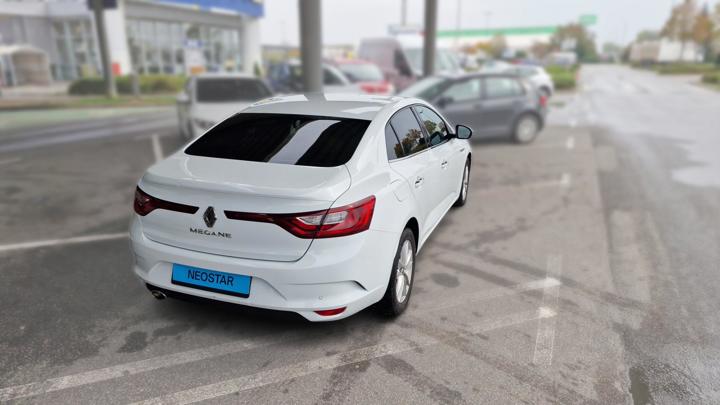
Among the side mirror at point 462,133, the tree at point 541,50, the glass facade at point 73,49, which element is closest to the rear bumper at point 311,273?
the side mirror at point 462,133

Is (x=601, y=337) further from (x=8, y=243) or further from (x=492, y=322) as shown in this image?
(x=8, y=243)

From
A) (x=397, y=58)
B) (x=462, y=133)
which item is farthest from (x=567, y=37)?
(x=462, y=133)

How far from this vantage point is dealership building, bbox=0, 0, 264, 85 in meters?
28.0

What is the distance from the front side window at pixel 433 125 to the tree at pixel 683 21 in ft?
220

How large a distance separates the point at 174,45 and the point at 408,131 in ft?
111

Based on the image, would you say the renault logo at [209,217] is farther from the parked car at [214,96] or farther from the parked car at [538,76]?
the parked car at [538,76]

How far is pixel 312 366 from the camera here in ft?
Result: 10.3

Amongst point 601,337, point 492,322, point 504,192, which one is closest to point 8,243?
point 492,322

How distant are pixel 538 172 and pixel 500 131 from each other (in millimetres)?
2696

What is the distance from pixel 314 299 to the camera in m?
3.02

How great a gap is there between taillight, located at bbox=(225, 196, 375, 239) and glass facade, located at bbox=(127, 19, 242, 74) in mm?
29066

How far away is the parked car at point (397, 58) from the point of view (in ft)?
61.7

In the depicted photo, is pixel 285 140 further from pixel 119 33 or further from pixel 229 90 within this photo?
pixel 119 33

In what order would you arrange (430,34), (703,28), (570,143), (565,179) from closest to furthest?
(565,179), (570,143), (430,34), (703,28)
